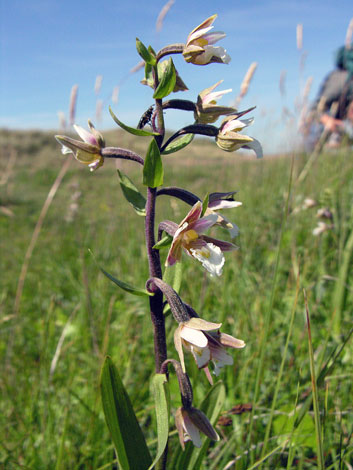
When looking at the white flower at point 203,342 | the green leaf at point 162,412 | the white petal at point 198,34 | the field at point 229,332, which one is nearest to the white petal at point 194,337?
the white flower at point 203,342

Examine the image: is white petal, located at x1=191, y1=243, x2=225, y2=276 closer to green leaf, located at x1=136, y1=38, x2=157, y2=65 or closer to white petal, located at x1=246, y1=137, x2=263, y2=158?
white petal, located at x1=246, y1=137, x2=263, y2=158

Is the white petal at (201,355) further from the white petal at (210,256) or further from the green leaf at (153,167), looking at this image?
the green leaf at (153,167)

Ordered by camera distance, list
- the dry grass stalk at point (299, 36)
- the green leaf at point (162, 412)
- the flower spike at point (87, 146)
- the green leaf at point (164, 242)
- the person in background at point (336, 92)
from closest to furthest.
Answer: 1. the green leaf at point (162, 412)
2. the green leaf at point (164, 242)
3. the flower spike at point (87, 146)
4. the dry grass stalk at point (299, 36)
5. the person in background at point (336, 92)

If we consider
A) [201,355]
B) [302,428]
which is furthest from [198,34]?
[302,428]

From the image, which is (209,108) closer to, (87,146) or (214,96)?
(214,96)

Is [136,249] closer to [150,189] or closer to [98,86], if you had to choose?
[98,86]

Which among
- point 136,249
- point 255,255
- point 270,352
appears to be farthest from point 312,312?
point 136,249

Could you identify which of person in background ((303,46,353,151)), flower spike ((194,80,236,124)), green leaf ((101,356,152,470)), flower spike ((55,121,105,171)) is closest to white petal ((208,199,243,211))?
flower spike ((194,80,236,124))
